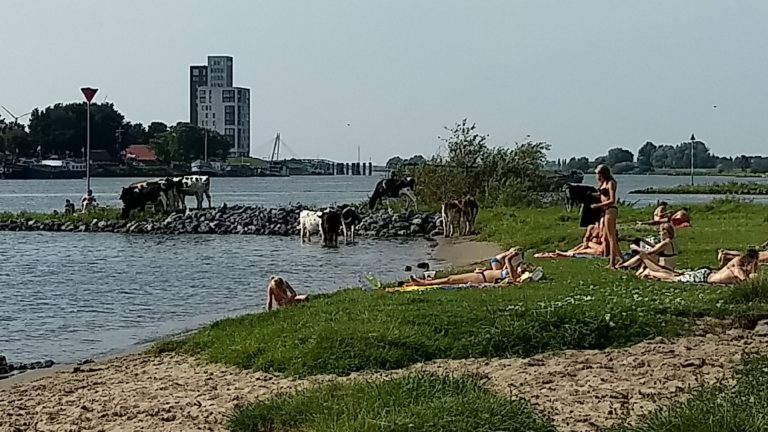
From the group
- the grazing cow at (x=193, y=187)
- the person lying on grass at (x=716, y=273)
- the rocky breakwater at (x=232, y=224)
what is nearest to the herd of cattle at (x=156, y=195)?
the grazing cow at (x=193, y=187)

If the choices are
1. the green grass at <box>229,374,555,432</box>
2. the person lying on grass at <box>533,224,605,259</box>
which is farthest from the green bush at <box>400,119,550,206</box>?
the green grass at <box>229,374,555,432</box>

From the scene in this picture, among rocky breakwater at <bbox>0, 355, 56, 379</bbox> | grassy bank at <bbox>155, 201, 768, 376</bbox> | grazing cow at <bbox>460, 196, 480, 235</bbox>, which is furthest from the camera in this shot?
grazing cow at <bbox>460, 196, 480, 235</bbox>

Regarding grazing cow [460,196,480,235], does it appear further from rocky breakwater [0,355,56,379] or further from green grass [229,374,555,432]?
green grass [229,374,555,432]

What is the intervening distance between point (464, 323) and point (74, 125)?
11604cm

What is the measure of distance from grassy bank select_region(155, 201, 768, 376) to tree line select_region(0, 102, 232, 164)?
10856 centimetres

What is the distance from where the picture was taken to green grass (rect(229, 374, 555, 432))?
7.03 meters

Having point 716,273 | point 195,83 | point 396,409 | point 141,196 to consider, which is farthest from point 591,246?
point 195,83

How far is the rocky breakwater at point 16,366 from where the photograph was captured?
12.5 meters

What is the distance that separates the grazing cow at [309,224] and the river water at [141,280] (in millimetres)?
969

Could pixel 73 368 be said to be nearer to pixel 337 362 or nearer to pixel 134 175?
pixel 337 362

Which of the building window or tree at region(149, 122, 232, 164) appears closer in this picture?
tree at region(149, 122, 232, 164)

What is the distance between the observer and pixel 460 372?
9.30m

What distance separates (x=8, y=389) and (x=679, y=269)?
31.7ft

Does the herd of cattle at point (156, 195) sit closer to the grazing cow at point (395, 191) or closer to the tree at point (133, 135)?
the grazing cow at point (395, 191)
